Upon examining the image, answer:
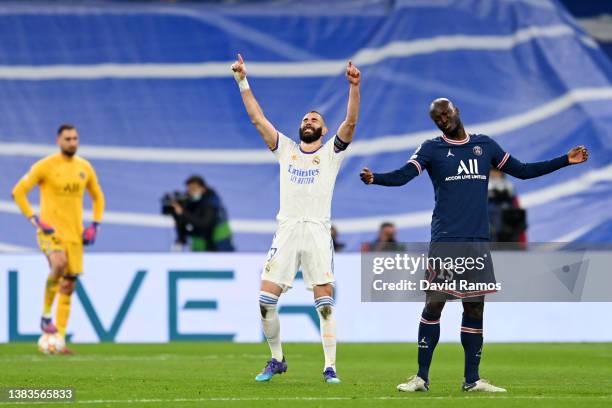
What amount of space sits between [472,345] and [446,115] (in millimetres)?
1608

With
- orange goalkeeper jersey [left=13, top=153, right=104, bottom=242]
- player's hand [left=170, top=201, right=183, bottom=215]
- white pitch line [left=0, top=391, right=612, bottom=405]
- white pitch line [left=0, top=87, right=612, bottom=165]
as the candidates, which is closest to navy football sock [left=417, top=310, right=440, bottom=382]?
white pitch line [left=0, top=391, right=612, bottom=405]

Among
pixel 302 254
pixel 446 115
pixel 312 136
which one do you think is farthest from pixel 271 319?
pixel 446 115

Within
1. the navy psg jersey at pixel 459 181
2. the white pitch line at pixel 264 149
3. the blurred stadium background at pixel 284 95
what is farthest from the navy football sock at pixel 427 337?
the white pitch line at pixel 264 149

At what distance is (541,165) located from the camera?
1045 centimetres

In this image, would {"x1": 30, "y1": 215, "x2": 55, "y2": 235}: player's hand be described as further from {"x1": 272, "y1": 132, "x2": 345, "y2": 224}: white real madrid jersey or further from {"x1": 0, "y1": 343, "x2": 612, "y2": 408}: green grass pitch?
{"x1": 272, "y1": 132, "x2": 345, "y2": 224}: white real madrid jersey

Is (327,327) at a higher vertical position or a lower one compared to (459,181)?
lower

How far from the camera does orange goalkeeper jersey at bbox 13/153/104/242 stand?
52.4ft

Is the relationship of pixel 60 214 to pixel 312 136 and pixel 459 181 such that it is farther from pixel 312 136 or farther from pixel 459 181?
pixel 459 181

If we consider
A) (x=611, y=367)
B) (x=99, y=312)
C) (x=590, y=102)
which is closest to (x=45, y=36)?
(x=99, y=312)

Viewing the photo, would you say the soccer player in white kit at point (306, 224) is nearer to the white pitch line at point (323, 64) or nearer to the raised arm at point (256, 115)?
the raised arm at point (256, 115)

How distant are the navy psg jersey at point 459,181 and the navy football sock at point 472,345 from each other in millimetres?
617

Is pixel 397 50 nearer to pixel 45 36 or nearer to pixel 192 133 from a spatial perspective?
pixel 192 133

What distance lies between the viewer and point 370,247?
19.9 meters

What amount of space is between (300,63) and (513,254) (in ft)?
22.5
